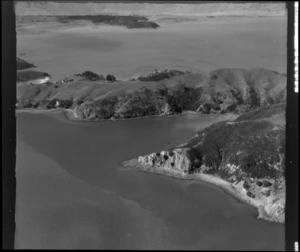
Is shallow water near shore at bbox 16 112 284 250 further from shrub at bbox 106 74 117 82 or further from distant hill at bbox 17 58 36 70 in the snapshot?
shrub at bbox 106 74 117 82

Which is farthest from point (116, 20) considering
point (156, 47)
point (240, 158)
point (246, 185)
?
point (246, 185)

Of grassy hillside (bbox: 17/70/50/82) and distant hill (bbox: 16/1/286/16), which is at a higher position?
distant hill (bbox: 16/1/286/16)

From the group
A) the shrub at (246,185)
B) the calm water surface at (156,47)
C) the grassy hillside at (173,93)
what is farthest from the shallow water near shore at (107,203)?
the calm water surface at (156,47)

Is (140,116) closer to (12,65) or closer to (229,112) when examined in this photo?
(229,112)

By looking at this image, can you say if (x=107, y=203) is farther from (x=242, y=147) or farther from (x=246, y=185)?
(x=242, y=147)

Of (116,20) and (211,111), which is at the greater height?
(116,20)

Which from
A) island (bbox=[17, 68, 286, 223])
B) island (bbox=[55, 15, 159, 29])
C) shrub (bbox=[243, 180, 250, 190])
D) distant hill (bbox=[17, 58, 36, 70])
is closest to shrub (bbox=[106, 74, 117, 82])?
island (bbox=[17, 68, 286, 223])
